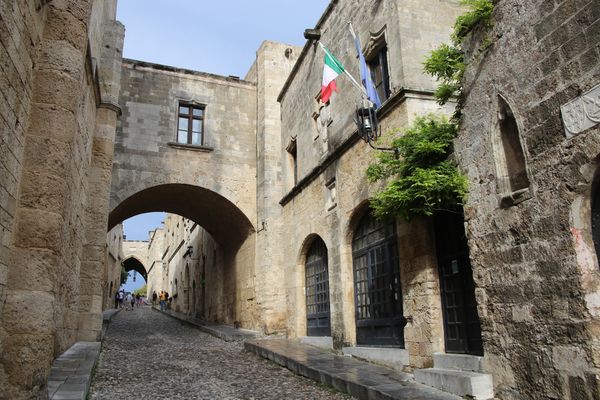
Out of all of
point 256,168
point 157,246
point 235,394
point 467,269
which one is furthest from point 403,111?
point 157,246

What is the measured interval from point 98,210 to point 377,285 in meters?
5.84

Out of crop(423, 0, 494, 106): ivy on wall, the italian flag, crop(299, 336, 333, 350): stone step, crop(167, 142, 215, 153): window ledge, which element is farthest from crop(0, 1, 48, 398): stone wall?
crop(167, 142, 215, 153): window ledge

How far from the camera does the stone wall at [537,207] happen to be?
3.72 meters

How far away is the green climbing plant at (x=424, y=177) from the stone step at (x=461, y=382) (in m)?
1.78

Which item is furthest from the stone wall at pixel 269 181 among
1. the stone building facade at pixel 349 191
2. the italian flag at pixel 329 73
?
the italian flag at pixel 329 73

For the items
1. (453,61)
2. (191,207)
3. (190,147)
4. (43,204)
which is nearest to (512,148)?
(453,61)

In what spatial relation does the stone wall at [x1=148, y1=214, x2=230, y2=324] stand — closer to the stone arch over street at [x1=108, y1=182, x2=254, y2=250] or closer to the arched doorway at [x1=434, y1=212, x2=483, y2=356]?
the stone arch over street at [x1=108, y1=182, x2=254, y2=250]

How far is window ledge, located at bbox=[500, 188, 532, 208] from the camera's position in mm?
4324

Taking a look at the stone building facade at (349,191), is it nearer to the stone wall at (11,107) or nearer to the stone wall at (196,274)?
the stone wall at (11,107)

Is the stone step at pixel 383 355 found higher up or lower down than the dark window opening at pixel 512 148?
lower down

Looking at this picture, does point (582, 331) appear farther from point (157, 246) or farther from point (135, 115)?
point (157, 246)

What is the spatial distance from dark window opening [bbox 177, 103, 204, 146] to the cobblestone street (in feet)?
19.4

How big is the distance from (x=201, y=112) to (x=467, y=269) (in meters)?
10.3

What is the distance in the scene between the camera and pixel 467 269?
5625mm
